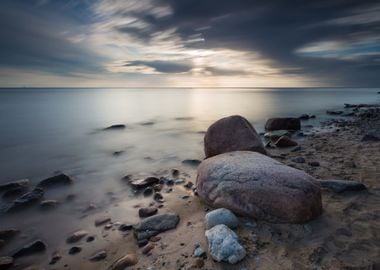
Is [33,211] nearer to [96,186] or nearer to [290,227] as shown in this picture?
[96,186]

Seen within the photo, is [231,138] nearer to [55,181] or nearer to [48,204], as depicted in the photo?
[48,204]

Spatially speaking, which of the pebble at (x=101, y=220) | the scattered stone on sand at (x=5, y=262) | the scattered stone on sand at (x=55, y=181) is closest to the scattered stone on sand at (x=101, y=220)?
the pebble at (x=101, y=220)

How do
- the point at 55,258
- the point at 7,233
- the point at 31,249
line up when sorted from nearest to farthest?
1. the point at 55,258
2. the point at 31,249
3. the point at 7,233

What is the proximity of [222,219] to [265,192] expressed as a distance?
3.03ft

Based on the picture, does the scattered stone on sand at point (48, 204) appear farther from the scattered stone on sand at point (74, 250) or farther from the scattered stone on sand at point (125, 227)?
the scattered stone on sand at point (125, 227)

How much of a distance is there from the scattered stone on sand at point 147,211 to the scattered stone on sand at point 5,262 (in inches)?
100

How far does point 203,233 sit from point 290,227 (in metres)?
1.49

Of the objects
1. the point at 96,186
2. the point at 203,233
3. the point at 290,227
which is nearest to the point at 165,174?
the point at 96,186

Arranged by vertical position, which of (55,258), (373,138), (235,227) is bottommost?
(55,258)

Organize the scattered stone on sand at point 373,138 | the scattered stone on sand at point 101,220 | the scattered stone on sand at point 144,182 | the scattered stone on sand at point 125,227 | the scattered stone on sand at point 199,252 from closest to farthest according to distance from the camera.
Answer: the scattered stone on sand at point 199,252
the scattered stone on sand at point 125,227
the scattered stone on sand at point 101,220
the scattered stone on sand at point 144,182
the scattered stone on sand at point 373,138

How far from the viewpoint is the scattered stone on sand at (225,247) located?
11.1 feet

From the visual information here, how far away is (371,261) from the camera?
10.3ft

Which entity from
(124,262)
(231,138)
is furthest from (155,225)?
(231,138)

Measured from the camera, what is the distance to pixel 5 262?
14.5ft
